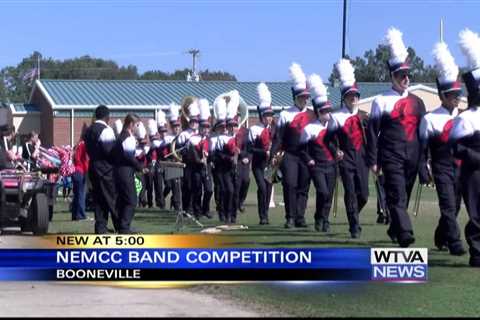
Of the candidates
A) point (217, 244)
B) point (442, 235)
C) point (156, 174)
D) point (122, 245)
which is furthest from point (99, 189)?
point (156, 174)

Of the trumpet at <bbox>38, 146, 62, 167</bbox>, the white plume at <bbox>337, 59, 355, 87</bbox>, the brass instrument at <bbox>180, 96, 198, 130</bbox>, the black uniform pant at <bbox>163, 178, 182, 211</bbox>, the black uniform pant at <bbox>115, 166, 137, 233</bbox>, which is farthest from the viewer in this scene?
the trumpet at <bbox>38, 146, 62, 167</bbox>

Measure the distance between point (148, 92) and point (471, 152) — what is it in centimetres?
5055

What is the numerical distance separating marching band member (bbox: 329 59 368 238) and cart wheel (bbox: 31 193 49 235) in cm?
497

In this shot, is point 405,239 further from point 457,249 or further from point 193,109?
point 193,109

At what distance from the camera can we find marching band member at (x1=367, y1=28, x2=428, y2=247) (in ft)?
39.0

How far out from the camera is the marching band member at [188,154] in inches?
760

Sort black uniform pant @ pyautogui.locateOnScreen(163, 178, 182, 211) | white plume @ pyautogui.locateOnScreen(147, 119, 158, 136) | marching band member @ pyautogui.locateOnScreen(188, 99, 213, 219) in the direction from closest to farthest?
1. black uniform pant @ pyautogui.locateOnScreen(163, 178, 182, 211)
2. marching band member @ pyautogui.locateOnScreen(188, 99, 213, 219)
3. white plume @ pyautogui.locateOnScreen(147, 119, 158, 136)

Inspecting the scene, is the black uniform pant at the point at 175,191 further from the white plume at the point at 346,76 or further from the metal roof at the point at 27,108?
the metal roof at the point at 27,108

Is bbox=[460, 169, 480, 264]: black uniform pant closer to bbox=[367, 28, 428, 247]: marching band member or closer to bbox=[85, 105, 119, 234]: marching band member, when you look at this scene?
bbox=[367, 28, 428, 247]: marching band member

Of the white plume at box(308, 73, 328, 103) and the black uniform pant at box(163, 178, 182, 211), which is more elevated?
the white plume at box(308, 73, 328, 103)

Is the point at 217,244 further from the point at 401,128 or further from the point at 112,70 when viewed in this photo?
the point at 112,70

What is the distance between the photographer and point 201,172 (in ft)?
63.4

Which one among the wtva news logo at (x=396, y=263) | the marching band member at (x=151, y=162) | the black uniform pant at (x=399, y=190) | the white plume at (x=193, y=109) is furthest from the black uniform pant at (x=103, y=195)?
the marching band member at (x=151, y=162)

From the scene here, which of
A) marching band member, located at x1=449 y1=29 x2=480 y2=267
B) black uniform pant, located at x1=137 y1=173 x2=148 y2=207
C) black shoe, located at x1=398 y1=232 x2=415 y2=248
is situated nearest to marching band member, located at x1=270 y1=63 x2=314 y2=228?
black shoe, located at x1=398 y1=232 x2=415 y2=248
